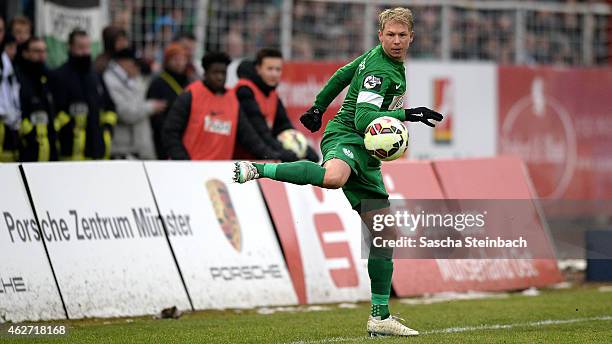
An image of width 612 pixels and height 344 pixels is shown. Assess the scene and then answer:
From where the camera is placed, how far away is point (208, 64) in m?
13.6

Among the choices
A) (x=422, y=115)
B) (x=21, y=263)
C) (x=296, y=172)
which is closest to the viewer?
(x=422, y=115)

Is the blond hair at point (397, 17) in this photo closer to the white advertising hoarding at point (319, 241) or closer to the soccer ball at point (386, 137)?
the soccer ball at point (386, 137)

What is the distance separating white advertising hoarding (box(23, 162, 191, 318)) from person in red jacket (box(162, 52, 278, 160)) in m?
1.88

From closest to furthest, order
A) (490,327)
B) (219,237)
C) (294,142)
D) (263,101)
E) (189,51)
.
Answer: (490,327) < (219,237) < (294,142) < (263,101) < (189,51)

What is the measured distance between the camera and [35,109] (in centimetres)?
1354

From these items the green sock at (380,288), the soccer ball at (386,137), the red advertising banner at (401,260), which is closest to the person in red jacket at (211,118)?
the red advertising banner at (401,260)

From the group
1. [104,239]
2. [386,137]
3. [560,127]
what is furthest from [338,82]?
[560,127]

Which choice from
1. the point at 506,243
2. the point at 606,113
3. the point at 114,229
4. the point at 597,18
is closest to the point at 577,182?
the point at 606,113

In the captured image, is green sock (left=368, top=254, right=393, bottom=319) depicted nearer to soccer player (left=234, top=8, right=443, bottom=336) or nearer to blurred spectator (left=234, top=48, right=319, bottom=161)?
soccer player (left=234, top=8, right=443, bottom=336)

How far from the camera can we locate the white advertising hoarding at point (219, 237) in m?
11.8

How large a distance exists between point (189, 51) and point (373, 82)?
317 inches

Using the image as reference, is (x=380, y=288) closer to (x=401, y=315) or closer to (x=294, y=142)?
(x=401, y=315)

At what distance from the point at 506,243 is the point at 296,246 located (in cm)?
293

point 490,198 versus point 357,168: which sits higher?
point 357,168
